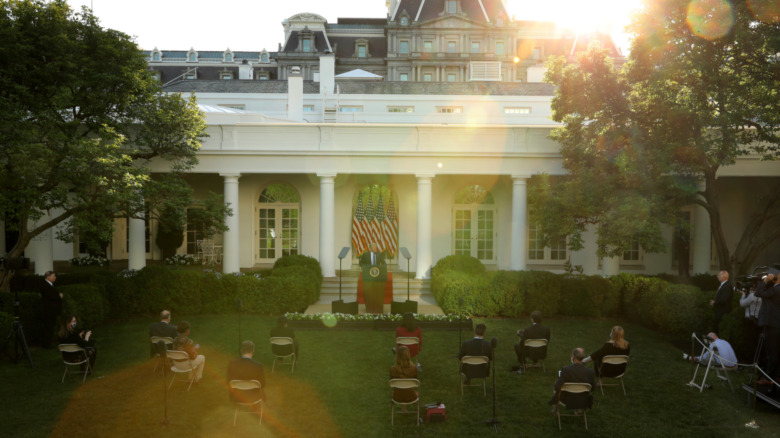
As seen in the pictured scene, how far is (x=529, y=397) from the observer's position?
10.6 m

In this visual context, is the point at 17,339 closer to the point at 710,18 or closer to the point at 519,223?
the point at 519,223

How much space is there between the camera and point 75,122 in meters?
16.2

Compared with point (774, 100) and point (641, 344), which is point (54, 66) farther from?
point (774, 100)

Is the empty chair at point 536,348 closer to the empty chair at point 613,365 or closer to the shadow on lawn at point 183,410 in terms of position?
the empty chair at point 613,365

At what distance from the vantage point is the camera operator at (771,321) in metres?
10.5

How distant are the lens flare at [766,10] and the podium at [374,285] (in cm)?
1157

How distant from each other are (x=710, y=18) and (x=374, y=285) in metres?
11.4

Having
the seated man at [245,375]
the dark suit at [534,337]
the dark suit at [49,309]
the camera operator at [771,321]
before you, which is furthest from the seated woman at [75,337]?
the camera operator at [771,321]

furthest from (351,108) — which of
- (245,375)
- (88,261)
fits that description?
(245,375)

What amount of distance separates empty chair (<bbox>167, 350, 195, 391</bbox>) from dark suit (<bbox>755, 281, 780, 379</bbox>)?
1048 centimetres

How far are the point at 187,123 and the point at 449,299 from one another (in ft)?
32.0

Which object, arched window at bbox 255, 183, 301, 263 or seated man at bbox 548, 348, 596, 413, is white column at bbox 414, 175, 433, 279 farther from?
seated man at bbox 548, 348, 596, 413

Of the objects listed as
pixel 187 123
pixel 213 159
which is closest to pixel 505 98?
pixel 213 159

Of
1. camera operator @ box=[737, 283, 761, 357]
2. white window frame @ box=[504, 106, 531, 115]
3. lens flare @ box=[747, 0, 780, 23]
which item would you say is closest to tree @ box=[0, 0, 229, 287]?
camera operator @ box=[737, 283, 761, 357]
